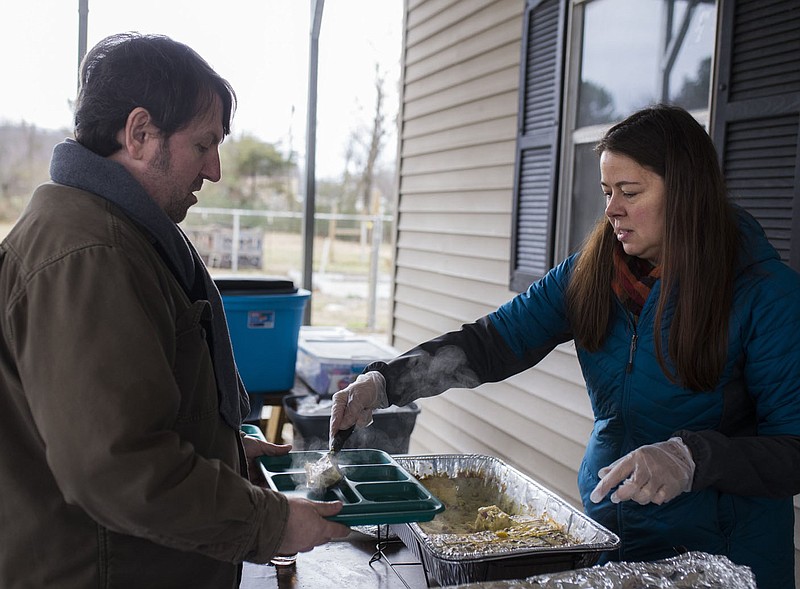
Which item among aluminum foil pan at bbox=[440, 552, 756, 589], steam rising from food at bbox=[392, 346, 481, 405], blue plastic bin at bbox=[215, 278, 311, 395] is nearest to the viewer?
aluminum foil pan at bbox=[440, 552, 756, 589]

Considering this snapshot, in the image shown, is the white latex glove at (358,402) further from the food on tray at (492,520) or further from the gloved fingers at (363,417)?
the food on tray at (492,520)

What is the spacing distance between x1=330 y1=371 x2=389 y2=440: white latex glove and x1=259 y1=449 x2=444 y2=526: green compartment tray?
0.18 metres

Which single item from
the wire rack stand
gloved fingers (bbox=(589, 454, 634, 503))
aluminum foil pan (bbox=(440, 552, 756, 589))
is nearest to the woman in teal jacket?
gloved fingers (bbox=(589, 454, 634, 503))

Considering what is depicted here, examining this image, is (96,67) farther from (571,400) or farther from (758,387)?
(571,400)

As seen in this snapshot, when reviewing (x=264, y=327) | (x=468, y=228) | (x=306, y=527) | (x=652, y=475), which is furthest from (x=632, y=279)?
(x=468, y=228)

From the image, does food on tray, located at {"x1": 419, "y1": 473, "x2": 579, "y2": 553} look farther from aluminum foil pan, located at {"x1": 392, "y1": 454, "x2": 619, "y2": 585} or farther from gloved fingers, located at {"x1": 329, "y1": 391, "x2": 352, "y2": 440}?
gloved fingers, located at {"x1": 329, "y1": 391, "x2": 352, "y2": 440}

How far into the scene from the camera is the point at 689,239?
6.14 feet

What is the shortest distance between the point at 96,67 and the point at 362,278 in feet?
42.7

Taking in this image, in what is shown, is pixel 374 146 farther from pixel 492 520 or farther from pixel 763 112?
pixel 492 520

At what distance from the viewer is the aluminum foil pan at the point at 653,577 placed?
1514 mm

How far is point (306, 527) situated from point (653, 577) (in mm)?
751

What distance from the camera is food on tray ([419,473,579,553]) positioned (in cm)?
183

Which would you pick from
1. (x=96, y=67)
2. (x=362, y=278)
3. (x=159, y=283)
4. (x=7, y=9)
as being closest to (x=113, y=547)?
(x=159, y=283)

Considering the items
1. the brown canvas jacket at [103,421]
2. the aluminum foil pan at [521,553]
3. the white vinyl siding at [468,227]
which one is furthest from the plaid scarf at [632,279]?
the white vinyl siding at [468,227]
